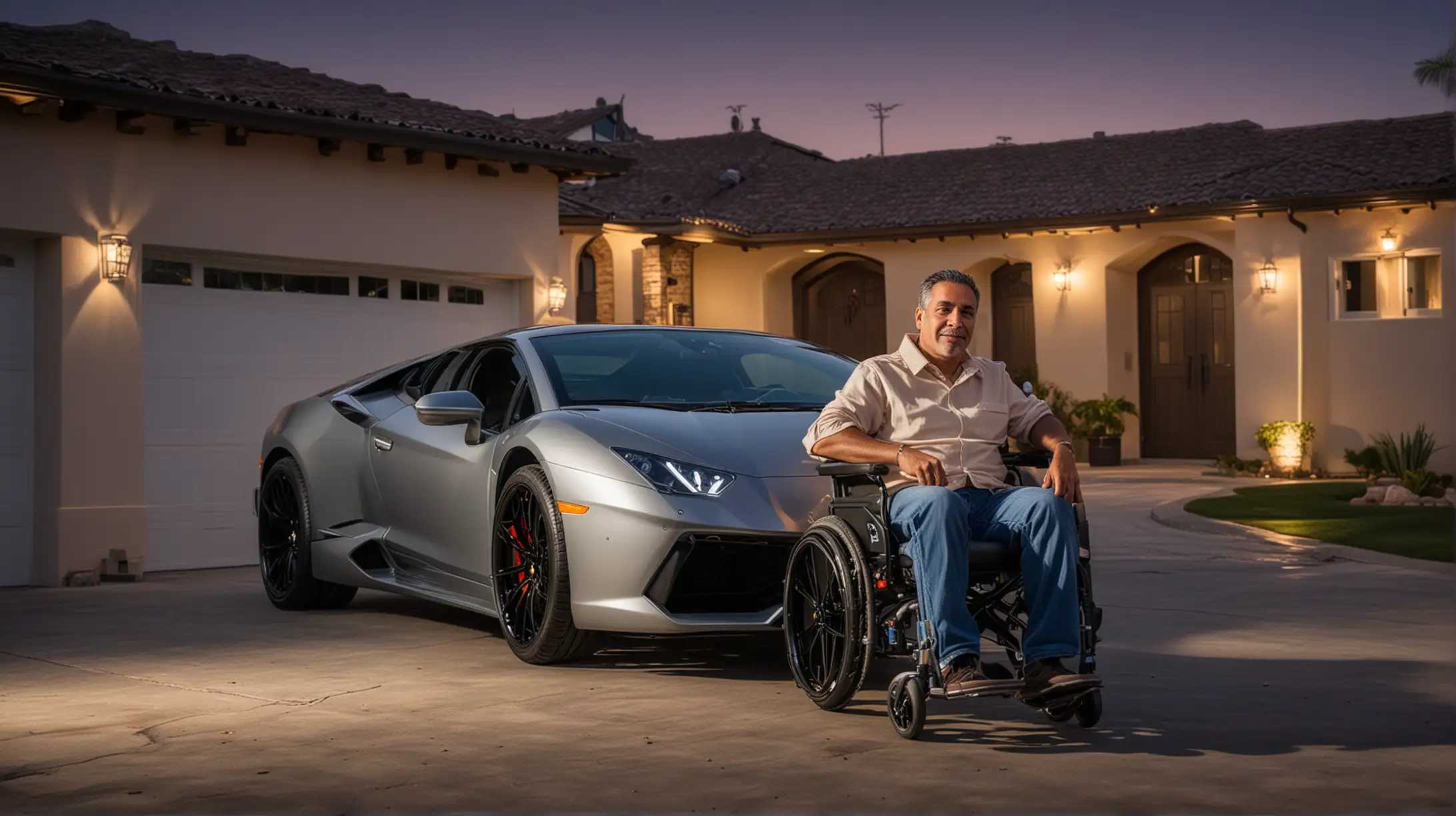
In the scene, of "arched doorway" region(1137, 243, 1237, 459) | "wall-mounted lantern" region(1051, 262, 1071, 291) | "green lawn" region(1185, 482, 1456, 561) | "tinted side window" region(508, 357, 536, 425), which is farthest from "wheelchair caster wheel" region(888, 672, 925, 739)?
"arched doorway" region(1137, 243, 1237, 459)

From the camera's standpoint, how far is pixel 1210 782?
15.0ft

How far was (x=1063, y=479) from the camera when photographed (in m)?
5.35

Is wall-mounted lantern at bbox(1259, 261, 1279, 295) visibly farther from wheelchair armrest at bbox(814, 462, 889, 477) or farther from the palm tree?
wheelchair armrest at bbox(814, 462, 889, 477)

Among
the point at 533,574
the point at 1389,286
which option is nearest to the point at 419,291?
the point at 533,574

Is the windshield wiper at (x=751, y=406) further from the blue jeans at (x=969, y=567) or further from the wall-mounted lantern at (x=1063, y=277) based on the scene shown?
the wall-mounted lantern at (x=1063, y=277)

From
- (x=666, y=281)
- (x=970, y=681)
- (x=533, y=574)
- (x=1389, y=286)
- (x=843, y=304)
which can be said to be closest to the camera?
(x=970, y=681)

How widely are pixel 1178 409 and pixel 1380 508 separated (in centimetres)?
913

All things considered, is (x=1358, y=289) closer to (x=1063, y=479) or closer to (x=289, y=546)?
(x=289, y=546)

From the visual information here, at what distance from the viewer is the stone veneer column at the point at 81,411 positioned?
37.0 feet

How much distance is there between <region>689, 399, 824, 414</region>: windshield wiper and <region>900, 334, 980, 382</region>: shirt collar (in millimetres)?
1272

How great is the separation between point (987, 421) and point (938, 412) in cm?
18

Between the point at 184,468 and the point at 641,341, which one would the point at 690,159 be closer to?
the point at 184,468

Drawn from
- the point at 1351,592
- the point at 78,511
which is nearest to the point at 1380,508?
the point at 1351,592

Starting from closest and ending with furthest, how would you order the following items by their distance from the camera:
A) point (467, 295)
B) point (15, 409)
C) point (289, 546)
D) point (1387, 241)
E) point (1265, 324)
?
point (289, 546) → point (15, 409) → point (467, 295) → point (1387, 241) → point (1265, 324)
